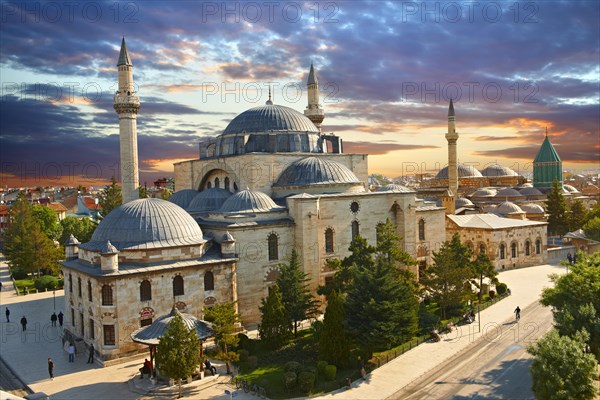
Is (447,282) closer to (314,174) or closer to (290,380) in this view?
(314,174)

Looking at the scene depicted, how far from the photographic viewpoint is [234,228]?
1061 inches

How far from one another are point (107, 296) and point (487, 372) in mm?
16667

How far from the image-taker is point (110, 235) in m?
24.6

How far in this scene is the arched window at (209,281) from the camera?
82.4 ft

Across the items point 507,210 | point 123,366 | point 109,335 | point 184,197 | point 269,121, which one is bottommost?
point 123,366

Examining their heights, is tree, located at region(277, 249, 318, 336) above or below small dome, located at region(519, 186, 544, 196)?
below

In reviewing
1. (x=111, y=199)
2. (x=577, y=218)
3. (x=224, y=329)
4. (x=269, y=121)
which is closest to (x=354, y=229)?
(x=269, y=121)

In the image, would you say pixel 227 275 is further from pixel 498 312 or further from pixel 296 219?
pixel 498 312

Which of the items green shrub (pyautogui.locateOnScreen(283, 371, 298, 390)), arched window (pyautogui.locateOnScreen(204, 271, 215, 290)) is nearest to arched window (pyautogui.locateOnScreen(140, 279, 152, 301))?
arched window (pyautogui.locateOnScreen(204, 271, 215, 290))

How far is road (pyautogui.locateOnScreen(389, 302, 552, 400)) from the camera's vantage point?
59.5ft

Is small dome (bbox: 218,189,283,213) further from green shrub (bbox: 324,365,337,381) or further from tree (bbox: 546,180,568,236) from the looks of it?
tree (bbox: 546,180,568,236)

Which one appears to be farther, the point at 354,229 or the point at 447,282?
the point at 354,229

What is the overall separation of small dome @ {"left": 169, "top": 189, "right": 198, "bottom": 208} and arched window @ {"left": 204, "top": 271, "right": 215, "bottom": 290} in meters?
10.6

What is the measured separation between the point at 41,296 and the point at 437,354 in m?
28.8
